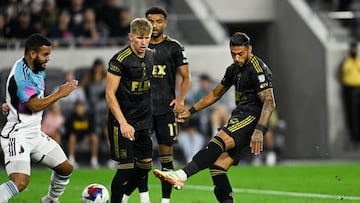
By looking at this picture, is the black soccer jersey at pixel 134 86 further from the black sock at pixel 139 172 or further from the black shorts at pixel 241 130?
the black shorts at pixel 241 130

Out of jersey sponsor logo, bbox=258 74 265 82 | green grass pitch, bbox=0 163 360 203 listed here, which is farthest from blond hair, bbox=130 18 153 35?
green grass pitch, bbox=0 163 360 203

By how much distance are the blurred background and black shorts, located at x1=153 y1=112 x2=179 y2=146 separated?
9667 millimetres

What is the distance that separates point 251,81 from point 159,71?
7.15 ft

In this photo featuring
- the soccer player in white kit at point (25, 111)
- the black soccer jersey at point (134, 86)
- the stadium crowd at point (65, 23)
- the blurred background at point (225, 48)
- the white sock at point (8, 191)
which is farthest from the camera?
the stadium crowd at point (65, 23)

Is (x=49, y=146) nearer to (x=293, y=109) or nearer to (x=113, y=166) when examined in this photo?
(x=113, y=166)

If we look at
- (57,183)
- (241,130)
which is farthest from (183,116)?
(57,183)

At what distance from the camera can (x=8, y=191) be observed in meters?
11.9

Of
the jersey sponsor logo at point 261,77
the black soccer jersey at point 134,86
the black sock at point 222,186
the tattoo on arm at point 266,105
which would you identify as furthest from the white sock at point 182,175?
the jersey sponsor logo at point 261,77

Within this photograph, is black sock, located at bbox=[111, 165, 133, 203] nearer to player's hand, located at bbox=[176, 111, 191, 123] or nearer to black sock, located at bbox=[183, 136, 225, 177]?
black sock, located at bbox=[183, 136, 225, 177]

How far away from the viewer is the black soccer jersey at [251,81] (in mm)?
12438

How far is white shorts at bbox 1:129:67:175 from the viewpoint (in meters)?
12.1

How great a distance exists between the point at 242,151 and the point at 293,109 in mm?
16837

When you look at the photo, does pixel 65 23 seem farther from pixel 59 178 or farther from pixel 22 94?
→ pixel 22 94

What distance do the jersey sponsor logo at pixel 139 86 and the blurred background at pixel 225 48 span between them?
10991mm
